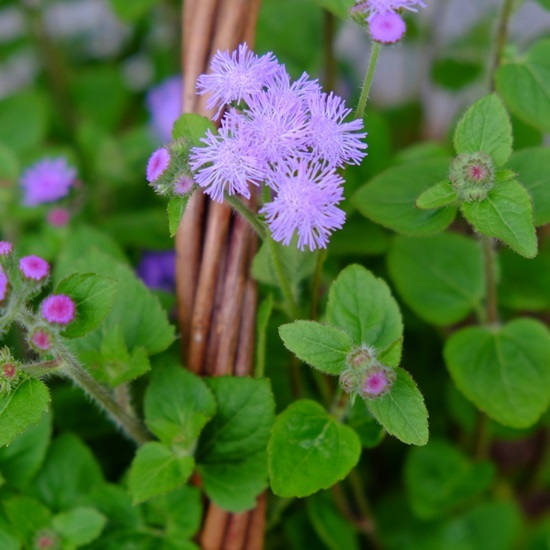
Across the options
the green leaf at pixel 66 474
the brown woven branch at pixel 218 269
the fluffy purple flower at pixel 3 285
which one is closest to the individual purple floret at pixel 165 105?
the brown woven branch at pixel 218 269

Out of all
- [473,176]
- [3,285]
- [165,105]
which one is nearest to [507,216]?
[473,176]

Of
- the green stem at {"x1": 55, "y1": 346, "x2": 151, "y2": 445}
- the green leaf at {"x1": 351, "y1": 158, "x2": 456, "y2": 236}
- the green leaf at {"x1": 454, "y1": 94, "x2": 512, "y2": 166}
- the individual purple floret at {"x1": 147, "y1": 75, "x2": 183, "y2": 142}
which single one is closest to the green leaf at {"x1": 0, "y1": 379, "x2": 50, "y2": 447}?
the green stem at {"x1": 55, "y1": 346, "x2": 151, "y2": 445}

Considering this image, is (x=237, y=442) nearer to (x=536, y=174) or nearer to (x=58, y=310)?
(x=58, y=310)

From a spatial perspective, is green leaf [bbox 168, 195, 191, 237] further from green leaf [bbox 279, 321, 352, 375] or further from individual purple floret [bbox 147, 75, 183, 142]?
individual purple floret [bbox 147, 75, 183, 142]

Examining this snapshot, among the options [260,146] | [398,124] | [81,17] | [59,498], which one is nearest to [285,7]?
[398,124]

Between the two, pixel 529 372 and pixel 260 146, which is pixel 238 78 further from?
pixel 529 372
